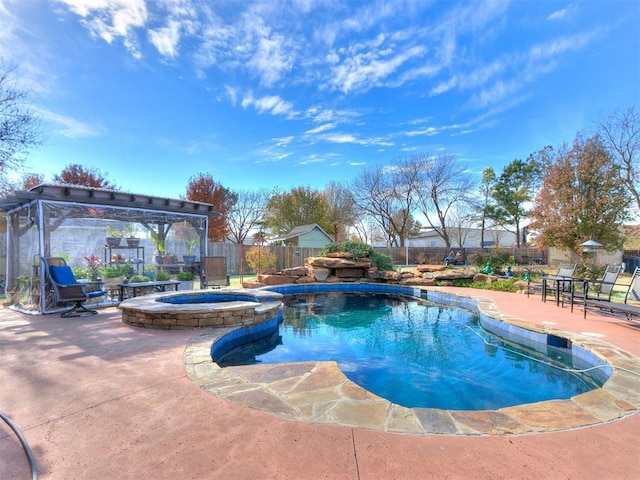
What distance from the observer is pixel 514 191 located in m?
26.7

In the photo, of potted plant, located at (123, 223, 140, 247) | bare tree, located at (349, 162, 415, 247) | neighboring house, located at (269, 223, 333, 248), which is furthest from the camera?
bare tree, located at (349, 162, 415, 247)

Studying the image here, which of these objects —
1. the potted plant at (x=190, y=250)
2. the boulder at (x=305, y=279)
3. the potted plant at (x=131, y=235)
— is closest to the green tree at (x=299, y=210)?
the boulder at (x=305, y=279)

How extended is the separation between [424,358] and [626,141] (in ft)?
57.6

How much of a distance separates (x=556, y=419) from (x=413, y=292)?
9242 mm

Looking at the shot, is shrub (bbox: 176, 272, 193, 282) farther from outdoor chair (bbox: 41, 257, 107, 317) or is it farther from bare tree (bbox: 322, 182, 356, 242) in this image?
bare tree (bbox: 322, 182, 356, 242)

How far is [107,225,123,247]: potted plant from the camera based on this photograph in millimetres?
8891

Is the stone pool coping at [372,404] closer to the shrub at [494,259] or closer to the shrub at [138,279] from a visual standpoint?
the shrub at [138,279]

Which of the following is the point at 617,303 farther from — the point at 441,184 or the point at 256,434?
the point at 441,184

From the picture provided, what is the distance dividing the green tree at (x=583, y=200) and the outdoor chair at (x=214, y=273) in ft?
39.3

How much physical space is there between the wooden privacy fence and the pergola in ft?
17.4

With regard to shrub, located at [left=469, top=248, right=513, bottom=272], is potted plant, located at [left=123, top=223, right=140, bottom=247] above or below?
above

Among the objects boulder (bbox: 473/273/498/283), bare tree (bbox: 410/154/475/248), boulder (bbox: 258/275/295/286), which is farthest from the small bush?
bare tree (bbox: 410/154/475/248)

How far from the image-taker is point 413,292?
1148 cm

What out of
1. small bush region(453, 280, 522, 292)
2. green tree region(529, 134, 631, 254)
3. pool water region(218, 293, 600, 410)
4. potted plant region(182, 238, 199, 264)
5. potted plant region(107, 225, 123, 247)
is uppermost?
green tree region(529, 134, 631, 254)
